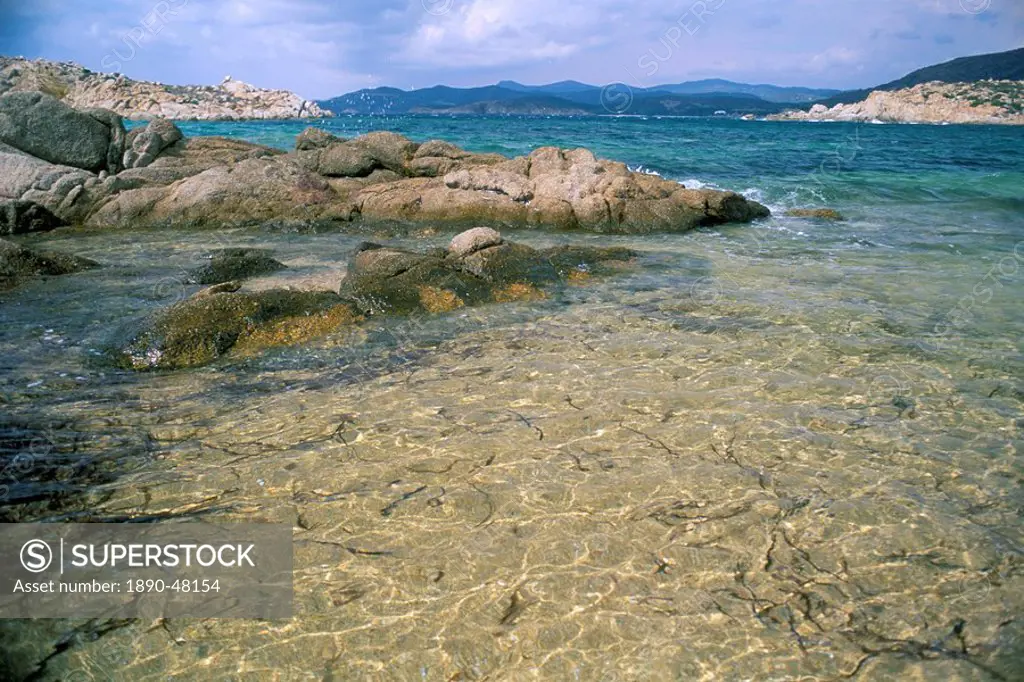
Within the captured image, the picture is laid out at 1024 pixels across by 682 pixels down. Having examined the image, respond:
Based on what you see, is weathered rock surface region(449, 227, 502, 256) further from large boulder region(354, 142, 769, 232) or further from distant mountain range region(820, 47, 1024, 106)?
distant mountain range region(820, 47, 1024, 106)

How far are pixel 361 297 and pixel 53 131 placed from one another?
1712 cm

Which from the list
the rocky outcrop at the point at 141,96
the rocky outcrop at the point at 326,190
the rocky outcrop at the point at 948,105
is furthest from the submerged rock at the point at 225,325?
the rocky outcrop at the point at 948,105

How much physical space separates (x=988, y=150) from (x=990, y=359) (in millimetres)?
53749

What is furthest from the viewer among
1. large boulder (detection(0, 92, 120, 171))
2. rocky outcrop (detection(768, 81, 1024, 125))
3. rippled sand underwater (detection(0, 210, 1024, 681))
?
rocky outcrop (detection(768, 81, 1024, 125))

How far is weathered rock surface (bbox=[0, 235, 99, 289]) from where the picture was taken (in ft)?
36.3

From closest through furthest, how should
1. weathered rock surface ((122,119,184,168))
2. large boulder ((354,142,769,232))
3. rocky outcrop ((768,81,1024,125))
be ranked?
large boulder ((354,142,769,232)), weathered rock surface ((122,119,184,168)), rocky outcrop ((768,81,1024,125))

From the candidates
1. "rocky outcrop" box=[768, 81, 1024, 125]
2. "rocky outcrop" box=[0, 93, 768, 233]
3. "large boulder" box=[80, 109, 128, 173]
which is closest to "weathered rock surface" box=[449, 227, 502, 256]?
"rocky outcrop" box=[0, 93, 768, 233]

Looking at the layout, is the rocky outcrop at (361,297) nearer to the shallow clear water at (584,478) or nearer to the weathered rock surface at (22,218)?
the shallow clear water at (584,478)

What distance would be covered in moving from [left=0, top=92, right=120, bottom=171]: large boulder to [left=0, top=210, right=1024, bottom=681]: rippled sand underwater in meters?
13.4

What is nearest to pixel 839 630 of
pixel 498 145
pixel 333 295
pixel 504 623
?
pixel 504 623

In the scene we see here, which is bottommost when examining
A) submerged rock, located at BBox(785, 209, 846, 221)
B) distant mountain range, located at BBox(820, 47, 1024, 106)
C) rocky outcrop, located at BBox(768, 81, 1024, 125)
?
submerged rock, located at BBox(785, 209, 846, 221)

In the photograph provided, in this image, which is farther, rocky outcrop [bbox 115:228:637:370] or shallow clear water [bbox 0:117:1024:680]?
rocky outcrop [bbox 115:228:637:370]

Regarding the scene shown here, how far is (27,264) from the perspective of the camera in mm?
11445

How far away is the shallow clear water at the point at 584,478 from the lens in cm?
369
